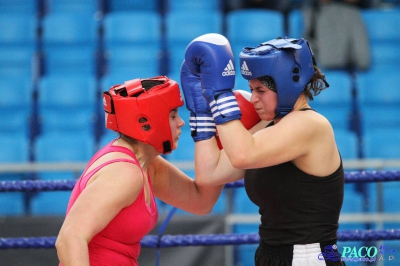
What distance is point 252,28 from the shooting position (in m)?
6.34

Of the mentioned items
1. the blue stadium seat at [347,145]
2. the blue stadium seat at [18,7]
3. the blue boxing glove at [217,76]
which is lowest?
the blue stadium seat at [347,145]

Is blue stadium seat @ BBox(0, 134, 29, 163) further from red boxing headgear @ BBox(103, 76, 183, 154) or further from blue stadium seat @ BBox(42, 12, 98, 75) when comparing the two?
red boxing headgear @ BBox(103, 76, 183, 154)

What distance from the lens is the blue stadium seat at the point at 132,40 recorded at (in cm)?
627

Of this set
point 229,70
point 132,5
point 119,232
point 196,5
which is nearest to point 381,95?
point 196,5

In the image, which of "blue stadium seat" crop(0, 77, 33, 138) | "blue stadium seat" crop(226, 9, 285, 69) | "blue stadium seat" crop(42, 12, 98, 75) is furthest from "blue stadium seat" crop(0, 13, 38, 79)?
"blue stadium seat" crop(226, 9, 285, 69)

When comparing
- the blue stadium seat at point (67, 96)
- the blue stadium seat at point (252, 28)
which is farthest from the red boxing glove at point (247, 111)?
the blue stadium seat at point (252, 28)

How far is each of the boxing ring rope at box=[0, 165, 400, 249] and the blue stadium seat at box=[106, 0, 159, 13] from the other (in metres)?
4.00

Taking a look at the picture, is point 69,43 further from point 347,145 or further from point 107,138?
point 347,145

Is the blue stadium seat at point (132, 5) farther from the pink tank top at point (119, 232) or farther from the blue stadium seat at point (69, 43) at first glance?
the pink tank top at point (119, 232)

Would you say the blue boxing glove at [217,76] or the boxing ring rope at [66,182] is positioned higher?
the blue boxing glove at [217,76]

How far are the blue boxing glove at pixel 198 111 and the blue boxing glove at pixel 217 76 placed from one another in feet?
0.50

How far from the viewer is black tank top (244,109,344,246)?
7.74 feet

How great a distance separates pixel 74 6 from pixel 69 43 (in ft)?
1.80

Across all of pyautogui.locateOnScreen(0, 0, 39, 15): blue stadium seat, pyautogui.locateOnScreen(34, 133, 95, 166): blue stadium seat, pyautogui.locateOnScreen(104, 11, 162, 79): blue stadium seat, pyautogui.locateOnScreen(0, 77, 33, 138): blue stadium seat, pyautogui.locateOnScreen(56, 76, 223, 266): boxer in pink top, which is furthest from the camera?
pyautogui.locateOnScreen(0, 0, 39, 15): blue stadium seat
